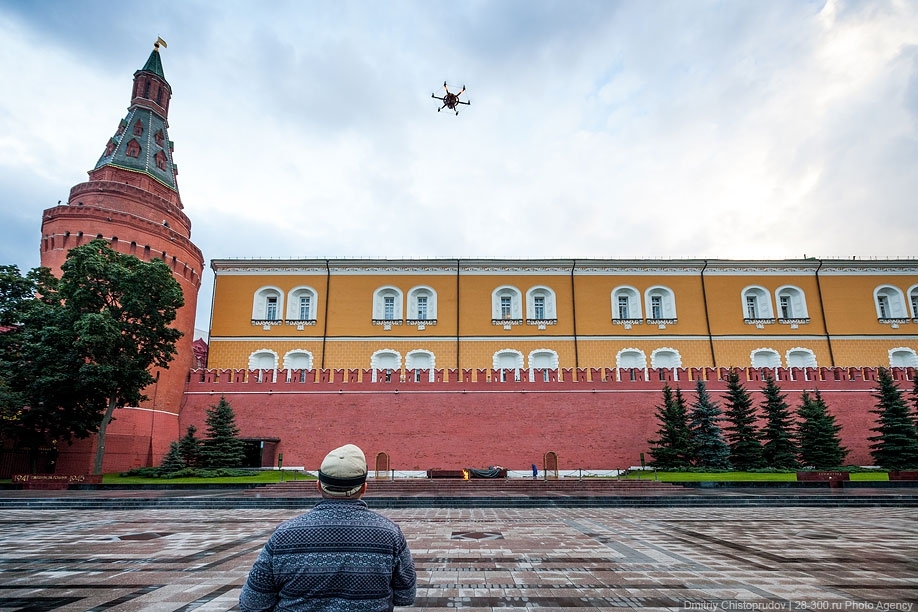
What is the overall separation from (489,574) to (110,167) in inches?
931

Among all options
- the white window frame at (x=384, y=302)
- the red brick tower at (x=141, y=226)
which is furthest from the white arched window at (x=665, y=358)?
the red brick tower at (x=141, y=226)

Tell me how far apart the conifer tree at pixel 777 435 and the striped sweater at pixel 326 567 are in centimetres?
1955

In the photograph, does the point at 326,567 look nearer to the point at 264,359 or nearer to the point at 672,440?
the point at 672,440

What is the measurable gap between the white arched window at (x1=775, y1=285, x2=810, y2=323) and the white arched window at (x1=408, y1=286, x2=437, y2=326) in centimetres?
1596

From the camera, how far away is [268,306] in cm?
2644

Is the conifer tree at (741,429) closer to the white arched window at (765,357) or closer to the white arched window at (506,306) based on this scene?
the white arched window at (765,357)

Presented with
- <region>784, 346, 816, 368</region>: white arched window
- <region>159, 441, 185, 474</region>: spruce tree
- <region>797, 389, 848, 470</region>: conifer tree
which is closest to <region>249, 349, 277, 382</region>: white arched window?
<region>159, 441, 185, 474</region>: spruce tree

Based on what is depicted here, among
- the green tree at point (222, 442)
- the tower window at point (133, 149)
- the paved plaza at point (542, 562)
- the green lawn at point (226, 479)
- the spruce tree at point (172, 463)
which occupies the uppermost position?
the tower window at point (133, 149)

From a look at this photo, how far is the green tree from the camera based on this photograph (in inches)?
727

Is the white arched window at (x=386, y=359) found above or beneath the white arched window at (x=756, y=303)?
beneath

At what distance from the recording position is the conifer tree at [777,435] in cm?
1827

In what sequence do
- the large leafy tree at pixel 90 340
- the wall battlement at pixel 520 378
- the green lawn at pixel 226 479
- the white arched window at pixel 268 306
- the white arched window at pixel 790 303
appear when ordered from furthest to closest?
the white arched window at pixel 790 303 < the white arched window at pixel 268 306 < the wall battlement at pixel 520 378 < the large leafy tree at pixel 90 340 < the green lawn at pixel 226 479

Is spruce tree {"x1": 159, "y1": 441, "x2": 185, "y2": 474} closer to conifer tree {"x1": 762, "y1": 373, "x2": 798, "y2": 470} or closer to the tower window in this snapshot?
the tower window

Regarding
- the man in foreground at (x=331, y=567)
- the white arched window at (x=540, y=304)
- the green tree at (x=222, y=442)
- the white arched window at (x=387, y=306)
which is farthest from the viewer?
the white arched window at (x=540, y=304)
